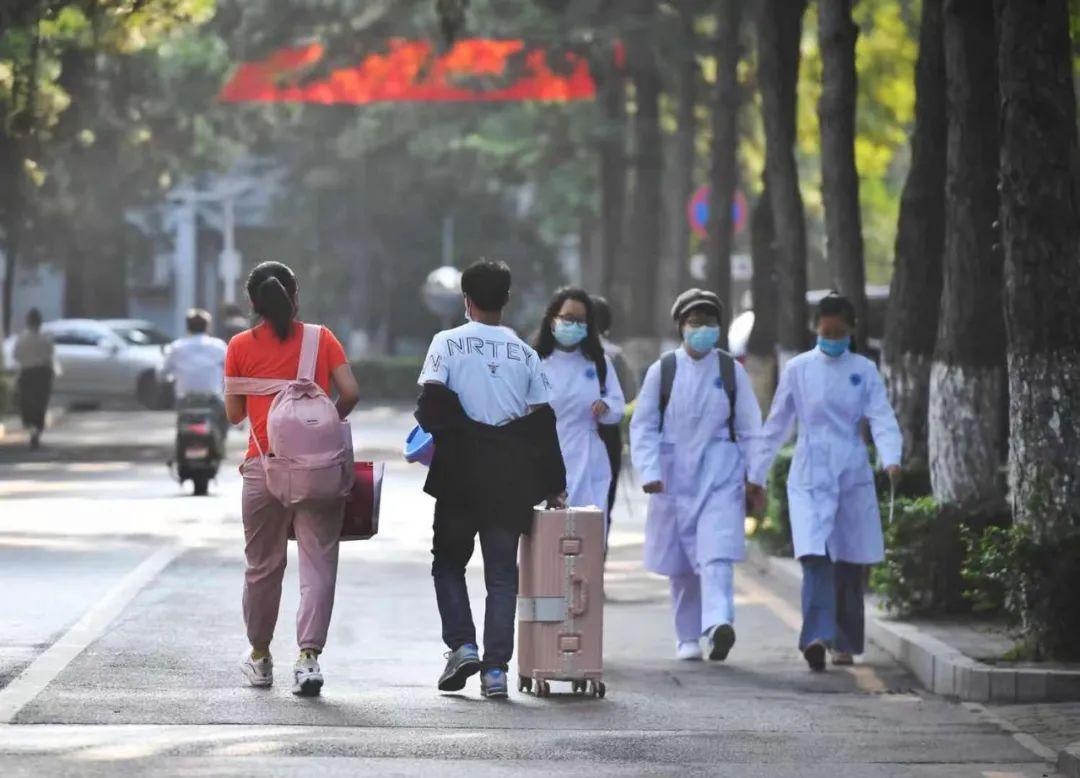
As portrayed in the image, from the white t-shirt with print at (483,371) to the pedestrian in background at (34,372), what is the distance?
2401 centimetres

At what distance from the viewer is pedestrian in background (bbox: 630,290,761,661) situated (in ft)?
44.1

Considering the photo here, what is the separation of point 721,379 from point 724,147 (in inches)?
708

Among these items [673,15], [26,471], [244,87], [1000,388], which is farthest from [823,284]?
[1000,388]

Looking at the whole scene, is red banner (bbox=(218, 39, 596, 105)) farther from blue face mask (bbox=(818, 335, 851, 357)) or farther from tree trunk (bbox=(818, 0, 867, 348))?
blue face mask (bbox=(818, 335, 851, 357))

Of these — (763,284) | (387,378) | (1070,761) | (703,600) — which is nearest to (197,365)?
(763,284)

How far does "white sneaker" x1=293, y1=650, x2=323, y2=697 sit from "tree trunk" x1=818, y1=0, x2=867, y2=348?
33.6 feet

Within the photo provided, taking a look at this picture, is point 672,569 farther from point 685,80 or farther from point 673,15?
point 685,80

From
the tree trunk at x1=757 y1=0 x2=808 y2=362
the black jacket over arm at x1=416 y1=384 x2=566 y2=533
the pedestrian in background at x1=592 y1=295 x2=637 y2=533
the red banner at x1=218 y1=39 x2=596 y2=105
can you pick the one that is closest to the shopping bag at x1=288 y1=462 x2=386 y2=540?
the black jacket over arm at x1=416 y1=384 x2=566 y2=533

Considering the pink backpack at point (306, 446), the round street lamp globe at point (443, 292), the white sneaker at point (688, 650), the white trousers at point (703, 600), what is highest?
the round street lamp globe at point (443, 292)

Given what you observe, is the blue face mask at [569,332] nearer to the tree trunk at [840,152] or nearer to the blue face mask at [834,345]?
the blue face mask at [834,345]

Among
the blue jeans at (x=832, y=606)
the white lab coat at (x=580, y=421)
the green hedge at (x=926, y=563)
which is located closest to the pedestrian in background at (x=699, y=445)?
the blue jeans at (x=832, y=606)

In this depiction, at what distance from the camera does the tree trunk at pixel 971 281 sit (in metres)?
15.8

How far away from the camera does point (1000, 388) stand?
52.9 feet

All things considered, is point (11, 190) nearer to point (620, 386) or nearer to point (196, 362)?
point (196, 362)
